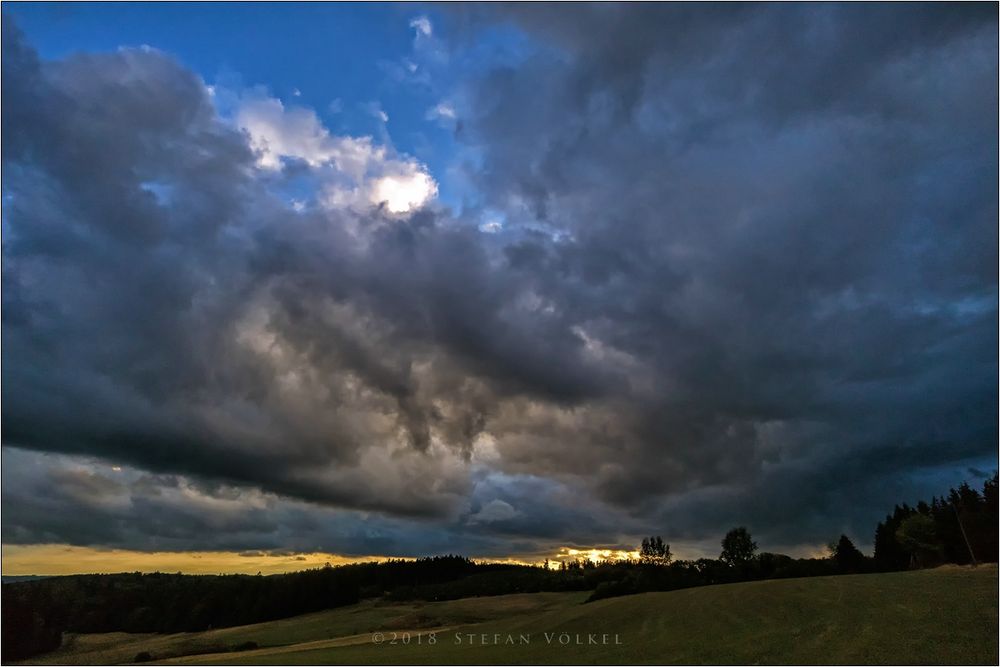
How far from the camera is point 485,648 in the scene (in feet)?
190

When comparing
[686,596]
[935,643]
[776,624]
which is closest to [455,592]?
[686,596]

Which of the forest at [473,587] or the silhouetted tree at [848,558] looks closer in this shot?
the forest at [473,587]

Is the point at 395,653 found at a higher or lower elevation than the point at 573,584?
lower

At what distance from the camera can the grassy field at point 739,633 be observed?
45.0 metres

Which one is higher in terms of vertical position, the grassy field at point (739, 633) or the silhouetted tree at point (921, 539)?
the silhouetted tree at point (921, 539)

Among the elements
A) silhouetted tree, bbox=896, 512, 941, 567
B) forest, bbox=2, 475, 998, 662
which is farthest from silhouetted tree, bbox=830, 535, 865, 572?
silhouetted tree, bbox=896, 512, 941, 567

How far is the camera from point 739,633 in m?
53.2

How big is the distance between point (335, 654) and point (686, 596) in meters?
41.8

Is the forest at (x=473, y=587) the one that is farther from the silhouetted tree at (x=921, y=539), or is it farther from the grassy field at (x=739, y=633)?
the grassy field at (x=739, y=633)

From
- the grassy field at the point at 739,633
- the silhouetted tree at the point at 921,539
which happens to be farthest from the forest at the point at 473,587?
the grassy field at the point at 739,633

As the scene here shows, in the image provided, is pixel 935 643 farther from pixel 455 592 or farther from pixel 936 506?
pixel 936 506

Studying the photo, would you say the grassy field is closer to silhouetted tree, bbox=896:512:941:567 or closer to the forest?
the forest

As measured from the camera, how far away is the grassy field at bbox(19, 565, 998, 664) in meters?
45.0

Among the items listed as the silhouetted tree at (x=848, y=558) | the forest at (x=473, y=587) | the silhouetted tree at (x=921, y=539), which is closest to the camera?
the forest at (x=473, y=587)
